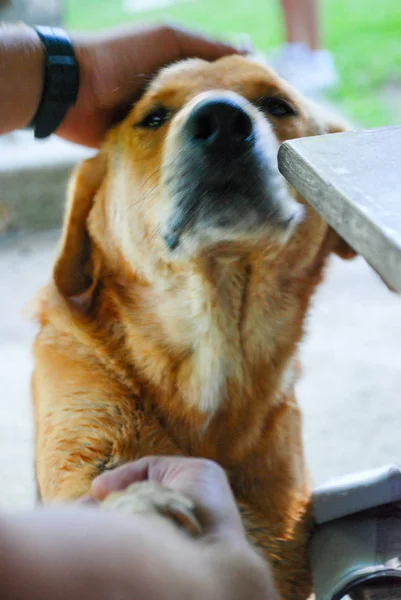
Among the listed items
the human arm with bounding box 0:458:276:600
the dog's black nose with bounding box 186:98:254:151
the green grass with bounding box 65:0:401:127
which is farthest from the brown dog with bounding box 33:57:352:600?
the green grass with bounding box 65:0:401:127

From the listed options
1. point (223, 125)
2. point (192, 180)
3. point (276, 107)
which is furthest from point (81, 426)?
point (276, 107)

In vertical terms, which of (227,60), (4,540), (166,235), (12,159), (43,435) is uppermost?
(227,60)

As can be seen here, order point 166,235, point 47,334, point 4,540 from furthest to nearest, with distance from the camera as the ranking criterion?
1. point 47,334
2. point 166,235
3. point 4,540

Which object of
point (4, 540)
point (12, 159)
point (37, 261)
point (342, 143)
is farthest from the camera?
point (12, 159)

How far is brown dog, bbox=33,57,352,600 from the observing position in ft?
4.55

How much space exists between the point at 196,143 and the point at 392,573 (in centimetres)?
84

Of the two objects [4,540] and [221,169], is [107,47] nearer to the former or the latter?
[221,169]

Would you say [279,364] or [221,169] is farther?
[279,364]

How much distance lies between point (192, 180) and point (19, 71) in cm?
45

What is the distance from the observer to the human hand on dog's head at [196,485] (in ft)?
2.92

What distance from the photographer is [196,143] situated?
3.97 ft

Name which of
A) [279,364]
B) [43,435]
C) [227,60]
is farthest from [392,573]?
[227,60]

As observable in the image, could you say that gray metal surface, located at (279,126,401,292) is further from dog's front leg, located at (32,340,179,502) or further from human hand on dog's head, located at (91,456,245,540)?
dog's front leg, located at (32,340,179,502)

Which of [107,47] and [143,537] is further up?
[107,47]
